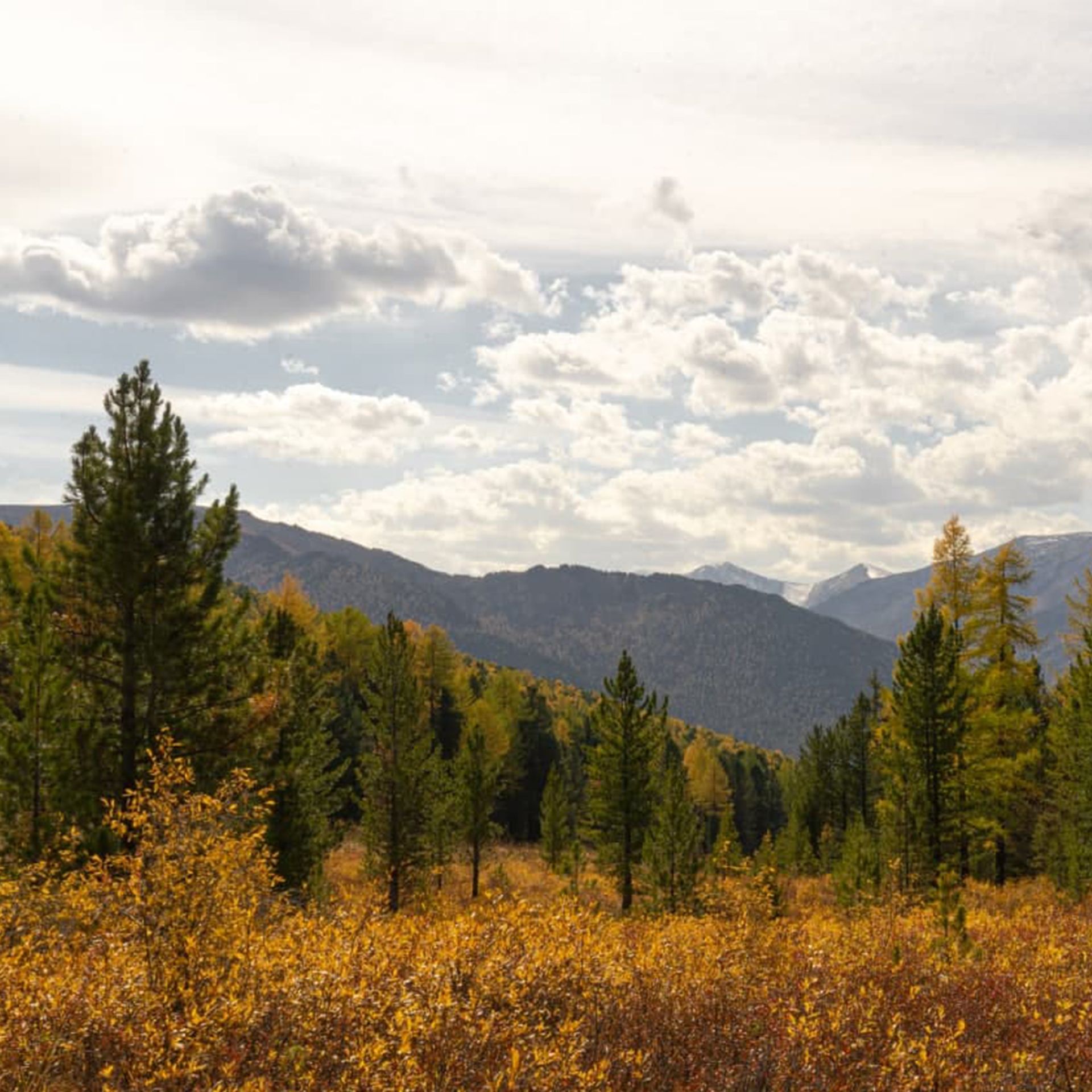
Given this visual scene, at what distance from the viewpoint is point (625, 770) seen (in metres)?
33.5

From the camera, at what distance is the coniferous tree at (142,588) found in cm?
1723

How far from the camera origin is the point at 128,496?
679 inches

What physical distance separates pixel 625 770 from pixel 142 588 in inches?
834

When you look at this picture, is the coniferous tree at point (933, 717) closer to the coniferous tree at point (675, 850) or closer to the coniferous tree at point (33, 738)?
the coniferous tree at point (675, 850)

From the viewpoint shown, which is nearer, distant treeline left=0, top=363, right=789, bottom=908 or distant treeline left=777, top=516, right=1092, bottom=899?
distant treeline left=0, top=363, right=789, bottom=908

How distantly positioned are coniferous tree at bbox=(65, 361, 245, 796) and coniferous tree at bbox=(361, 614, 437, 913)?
1136 cm

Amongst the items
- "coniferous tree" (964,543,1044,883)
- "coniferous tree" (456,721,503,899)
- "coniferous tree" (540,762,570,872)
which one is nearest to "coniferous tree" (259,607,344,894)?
"coniferous tree" (456,721,503,899)

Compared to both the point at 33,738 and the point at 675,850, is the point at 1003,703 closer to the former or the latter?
the point at 675,850

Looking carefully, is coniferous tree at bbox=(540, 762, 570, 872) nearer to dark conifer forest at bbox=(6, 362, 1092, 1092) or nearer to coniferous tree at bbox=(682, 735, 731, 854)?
dark conifer forest at bbox=(6, 362, 1092, 1092)

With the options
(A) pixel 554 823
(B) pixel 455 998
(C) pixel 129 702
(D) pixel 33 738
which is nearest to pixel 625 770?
(A) pixel 554 823

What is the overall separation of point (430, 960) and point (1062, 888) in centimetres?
2803

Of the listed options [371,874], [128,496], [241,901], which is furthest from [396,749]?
[241,901]

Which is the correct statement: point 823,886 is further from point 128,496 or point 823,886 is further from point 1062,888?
point 128,496

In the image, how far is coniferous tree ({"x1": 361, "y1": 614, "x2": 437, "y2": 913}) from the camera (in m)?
29.2
